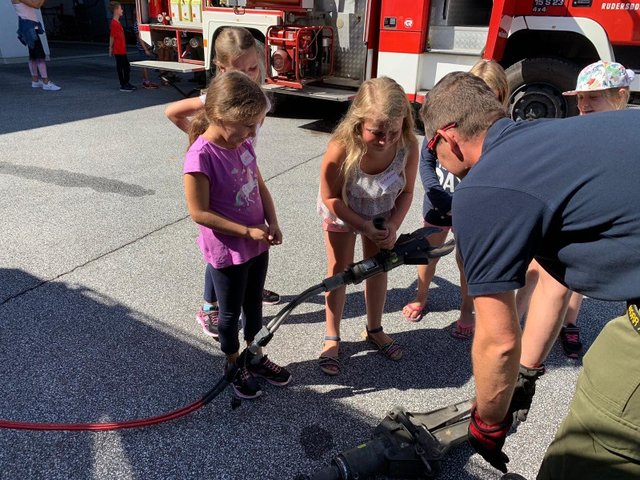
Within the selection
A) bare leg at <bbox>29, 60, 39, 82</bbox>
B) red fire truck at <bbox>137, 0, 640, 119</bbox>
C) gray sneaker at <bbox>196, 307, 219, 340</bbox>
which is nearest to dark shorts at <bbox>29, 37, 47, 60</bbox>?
bare leg at <bbox>29, 60, 39, 82</bbox>

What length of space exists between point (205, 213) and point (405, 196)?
1.05 metres

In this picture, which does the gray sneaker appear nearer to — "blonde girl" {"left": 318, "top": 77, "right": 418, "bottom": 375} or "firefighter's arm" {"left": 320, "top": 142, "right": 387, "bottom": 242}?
"blonde girl" {"left": 318, "top": 77, "right": 418, "bottom": 375}

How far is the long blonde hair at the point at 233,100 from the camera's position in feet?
6.62

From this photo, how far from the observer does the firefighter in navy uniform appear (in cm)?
118

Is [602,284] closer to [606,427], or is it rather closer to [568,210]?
[568,210]

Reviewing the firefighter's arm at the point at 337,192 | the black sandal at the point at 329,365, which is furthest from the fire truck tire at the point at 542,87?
the black sandal at the point at 329,365

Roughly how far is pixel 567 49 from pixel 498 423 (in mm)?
5985

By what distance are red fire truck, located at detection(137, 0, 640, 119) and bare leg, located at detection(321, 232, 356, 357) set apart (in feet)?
14.1

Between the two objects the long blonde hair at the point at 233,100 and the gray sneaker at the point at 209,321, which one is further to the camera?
the gray sneaker at the point at 209,321

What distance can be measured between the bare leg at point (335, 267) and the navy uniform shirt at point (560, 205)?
1.22 m

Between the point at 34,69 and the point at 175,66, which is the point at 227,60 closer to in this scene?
A: the point at 175,66

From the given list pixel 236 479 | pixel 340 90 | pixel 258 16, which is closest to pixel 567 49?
pixel 340 90

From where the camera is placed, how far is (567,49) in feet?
19.8

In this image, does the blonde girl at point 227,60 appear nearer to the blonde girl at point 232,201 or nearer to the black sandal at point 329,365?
the blonde girl at point 232,201
